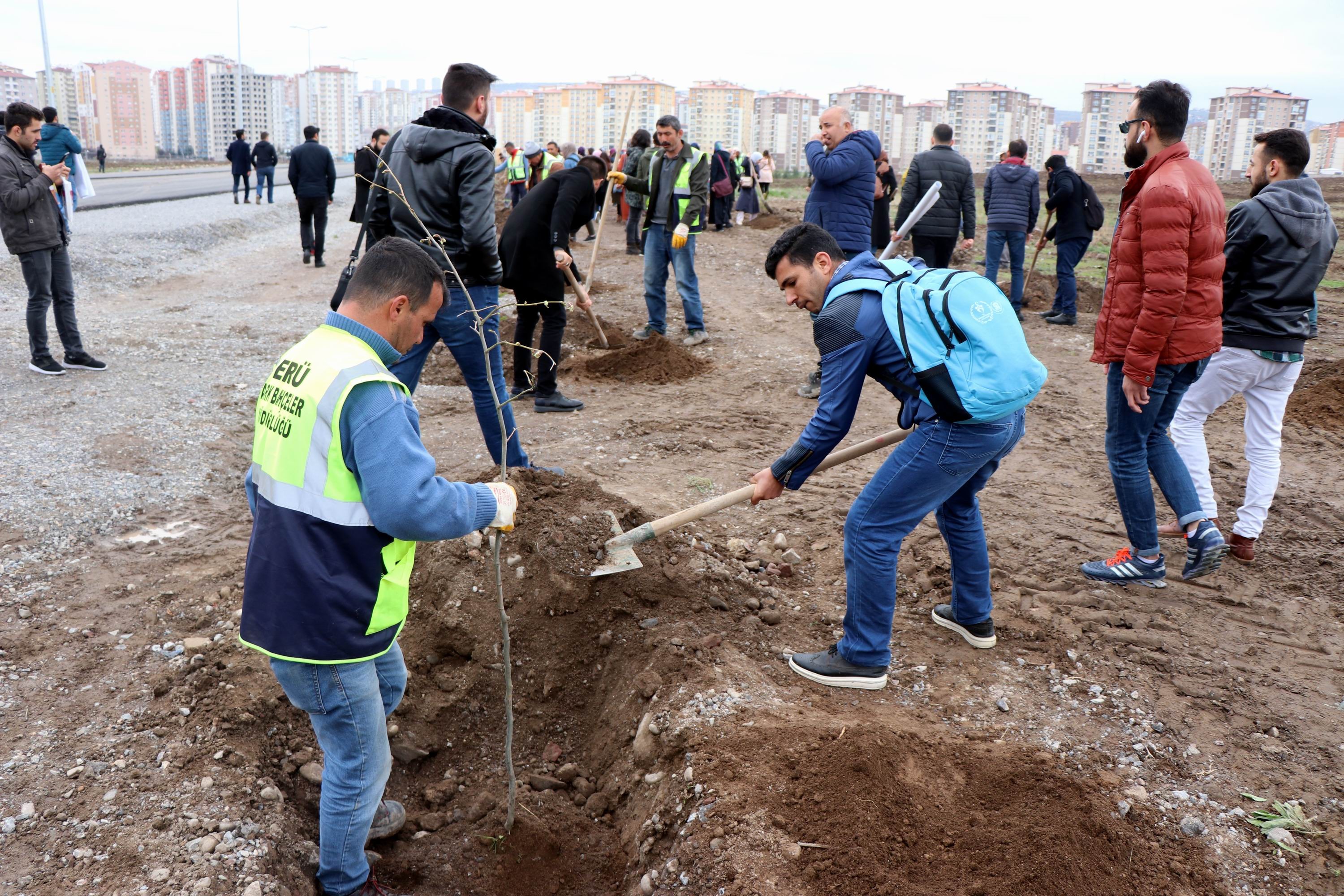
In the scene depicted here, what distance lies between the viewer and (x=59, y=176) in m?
6.61

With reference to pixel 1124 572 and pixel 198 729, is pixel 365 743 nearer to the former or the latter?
pixel 198 729

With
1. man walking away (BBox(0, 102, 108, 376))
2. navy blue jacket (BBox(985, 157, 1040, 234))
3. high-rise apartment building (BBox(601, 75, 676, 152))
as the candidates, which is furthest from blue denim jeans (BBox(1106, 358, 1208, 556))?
high-rise apartment building (BBox(601, 75, 676, 152))

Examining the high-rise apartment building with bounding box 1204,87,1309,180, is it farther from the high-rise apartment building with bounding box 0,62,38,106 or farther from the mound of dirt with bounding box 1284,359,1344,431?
the high-rise apartment building with bounding box 0,62,38,106

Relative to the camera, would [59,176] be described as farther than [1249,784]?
Yes

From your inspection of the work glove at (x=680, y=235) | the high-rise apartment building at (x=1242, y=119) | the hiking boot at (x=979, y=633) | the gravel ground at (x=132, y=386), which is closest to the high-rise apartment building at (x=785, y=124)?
the high-rise apartment building at (x=1242, y=119)

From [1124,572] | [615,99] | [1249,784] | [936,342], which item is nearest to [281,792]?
[936,342]

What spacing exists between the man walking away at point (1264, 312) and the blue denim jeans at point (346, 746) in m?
3.92

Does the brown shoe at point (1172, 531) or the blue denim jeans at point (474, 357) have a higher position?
the blue denim jeans at point (474, 357)

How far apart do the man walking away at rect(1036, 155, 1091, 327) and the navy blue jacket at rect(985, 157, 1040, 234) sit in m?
0.33

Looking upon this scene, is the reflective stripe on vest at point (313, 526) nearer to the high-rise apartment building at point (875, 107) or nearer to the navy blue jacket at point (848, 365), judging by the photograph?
the navy blue jacket at point (848, 365)

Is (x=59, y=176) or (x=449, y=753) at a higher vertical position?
(x=59, y=176)

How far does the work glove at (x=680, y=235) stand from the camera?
315 inches

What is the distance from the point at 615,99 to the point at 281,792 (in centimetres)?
6838

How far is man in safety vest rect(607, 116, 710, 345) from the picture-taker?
26.4 feet
